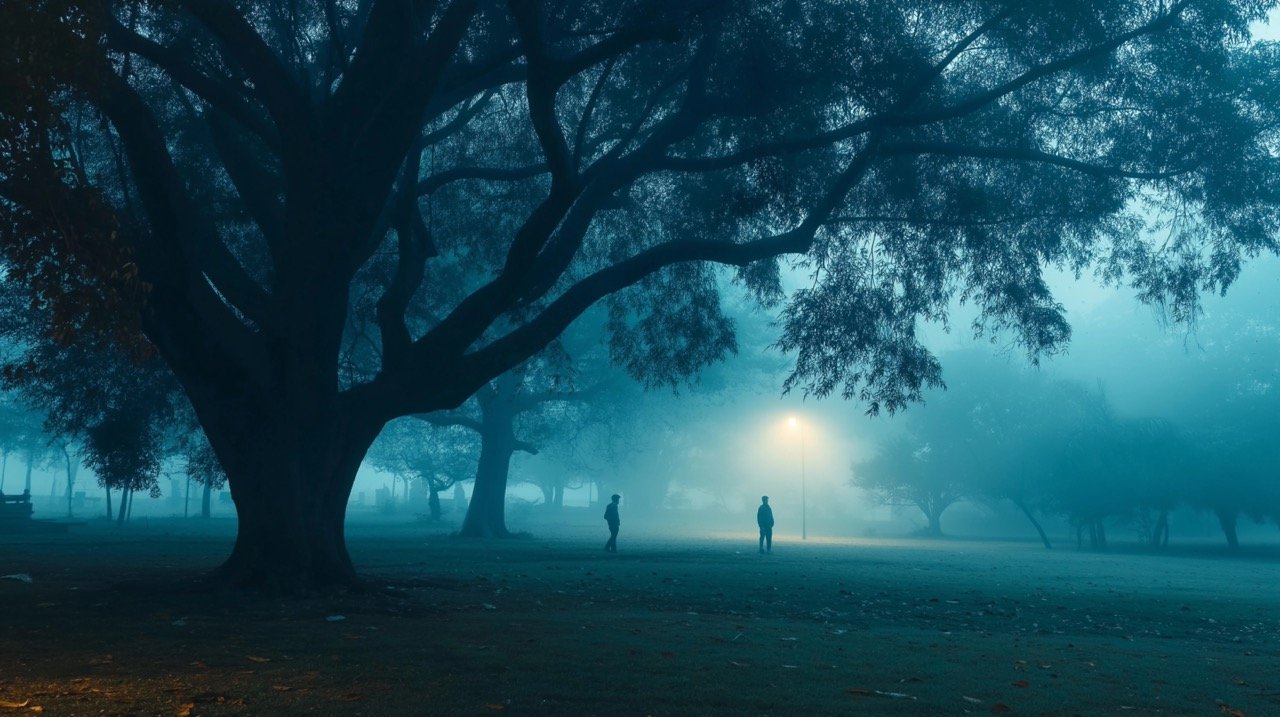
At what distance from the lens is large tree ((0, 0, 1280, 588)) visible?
42.0 ft

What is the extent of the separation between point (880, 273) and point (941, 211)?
1703 mm

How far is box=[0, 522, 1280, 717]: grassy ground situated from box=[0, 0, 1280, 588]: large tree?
2587 millimetres

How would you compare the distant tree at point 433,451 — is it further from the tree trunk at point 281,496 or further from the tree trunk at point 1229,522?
the tree trunk at point 281,496

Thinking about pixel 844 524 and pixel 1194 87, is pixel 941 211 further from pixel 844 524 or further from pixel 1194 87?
pixel 844 524

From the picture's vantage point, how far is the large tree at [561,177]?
12.8 meters

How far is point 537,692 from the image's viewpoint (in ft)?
24.3

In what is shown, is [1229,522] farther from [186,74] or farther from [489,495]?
[186,74]

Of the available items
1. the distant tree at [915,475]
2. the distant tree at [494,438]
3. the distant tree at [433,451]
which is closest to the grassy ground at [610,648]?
the distant tree at [494,438]

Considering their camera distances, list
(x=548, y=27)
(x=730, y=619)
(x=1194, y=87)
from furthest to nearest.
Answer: (x=1194, y=87)
(x=548, y=27)
(x=730, y=619)

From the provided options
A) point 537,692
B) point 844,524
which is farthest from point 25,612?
point 844,524

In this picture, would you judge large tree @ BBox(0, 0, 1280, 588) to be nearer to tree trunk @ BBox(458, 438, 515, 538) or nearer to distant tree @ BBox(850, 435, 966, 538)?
tree trunk @ BBox(458, 438, 515, 538)

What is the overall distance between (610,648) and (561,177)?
20.6 ft

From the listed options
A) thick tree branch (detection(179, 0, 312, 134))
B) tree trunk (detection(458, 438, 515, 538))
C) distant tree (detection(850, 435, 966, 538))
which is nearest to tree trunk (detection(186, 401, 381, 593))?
thick tree branch (detection(179, 0, 312, 134))

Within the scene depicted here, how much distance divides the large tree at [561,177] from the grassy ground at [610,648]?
2.59 meters
